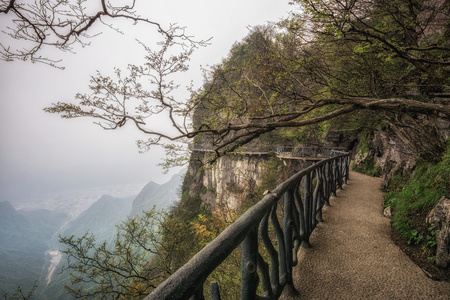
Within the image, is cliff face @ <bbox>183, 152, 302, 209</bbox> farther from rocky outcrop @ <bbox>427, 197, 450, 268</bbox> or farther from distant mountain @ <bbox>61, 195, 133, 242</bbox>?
distant mountain @ <bbox>61, 195, 133, 242</bbox>

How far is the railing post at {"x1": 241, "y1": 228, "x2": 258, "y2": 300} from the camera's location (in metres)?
1.28

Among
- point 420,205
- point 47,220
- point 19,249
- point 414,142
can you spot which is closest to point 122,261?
point 420,205

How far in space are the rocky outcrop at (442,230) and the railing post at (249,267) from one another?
3.22 meters

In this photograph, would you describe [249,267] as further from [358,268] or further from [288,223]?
[358,268]

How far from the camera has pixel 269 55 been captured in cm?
561

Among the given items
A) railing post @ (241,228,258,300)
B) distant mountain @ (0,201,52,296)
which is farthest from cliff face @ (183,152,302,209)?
distant mountain @ (0,201,52,296)

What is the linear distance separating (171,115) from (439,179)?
6.30 m

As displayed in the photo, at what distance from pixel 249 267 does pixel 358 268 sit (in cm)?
238

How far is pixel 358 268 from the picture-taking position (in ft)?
8.91

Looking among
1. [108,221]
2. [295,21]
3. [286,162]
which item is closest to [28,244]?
[108,221]

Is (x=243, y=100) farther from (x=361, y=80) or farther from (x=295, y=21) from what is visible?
(x=361, y=80)

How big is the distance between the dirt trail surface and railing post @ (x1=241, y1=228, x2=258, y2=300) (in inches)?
44.1

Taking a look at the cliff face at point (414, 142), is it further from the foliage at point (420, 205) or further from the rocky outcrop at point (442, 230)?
the rocky outcrop at point (442, 230)

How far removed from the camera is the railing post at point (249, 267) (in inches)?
50.2
